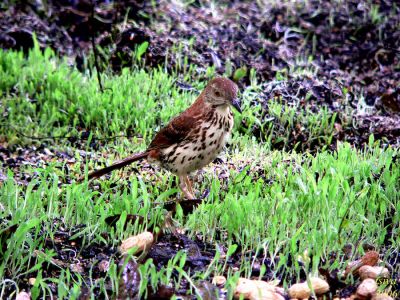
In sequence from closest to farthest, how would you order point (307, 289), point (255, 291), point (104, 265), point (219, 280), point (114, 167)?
point (255, 291), point (307, 289), point (219, 280), point (104, 265), point (114, 167)

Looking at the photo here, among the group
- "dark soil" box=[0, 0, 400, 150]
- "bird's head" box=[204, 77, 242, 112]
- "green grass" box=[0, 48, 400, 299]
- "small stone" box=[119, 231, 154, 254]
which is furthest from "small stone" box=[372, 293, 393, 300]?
"dark soil" box=[0, 0, 400, 150]

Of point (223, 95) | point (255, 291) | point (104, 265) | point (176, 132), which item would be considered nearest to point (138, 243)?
point (104, 265)

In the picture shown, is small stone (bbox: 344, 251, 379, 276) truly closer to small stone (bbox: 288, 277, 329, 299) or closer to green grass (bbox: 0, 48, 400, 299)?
green grass (bbox: 0, 48, 400, 299)

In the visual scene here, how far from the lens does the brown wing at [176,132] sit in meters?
5.69

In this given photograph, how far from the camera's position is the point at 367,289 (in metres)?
4.23

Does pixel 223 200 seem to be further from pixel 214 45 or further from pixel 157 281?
pixel 214 45

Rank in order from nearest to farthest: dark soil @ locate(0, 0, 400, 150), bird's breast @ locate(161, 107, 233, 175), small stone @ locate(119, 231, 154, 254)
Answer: small stone @ locate(119, 231, 154, 254), bird's breast @ locate(161, 107, 233, 175), dark soil @ locate(0, 0, 400, 150)

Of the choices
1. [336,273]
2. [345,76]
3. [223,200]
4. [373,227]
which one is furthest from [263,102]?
[336,273]

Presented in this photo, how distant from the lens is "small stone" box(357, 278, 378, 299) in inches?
166

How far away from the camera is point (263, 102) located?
24.5 ft

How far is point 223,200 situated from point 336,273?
134 centimetres

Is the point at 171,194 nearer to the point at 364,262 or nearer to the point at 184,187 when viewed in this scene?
the point at 184,187

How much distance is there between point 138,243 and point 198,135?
1.26 meters

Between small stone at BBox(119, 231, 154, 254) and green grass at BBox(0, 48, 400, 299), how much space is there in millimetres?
94
